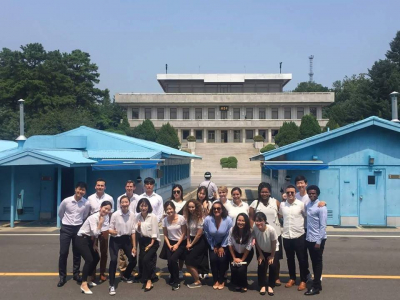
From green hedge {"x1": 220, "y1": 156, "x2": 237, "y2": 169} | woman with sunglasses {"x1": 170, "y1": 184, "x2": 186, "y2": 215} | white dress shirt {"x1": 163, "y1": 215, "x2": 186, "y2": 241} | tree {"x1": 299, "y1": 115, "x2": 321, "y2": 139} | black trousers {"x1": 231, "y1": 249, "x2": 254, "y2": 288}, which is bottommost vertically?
black trousers {"x1": 231, "y1": 249, "x2": 254, "y2": 288}

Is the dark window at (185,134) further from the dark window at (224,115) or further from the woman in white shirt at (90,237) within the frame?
the woman in white shirt at (90,237)

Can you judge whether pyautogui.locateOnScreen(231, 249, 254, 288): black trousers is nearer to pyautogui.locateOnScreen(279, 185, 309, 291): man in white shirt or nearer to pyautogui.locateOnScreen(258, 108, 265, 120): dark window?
pyautogui.locateOnScreen(279, 185, 309, 291): man in white shirt

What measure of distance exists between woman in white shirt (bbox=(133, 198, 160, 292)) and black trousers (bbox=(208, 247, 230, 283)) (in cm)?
95

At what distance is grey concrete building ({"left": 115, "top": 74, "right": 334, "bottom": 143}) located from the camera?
63.6 metres

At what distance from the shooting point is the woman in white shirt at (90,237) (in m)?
7.00

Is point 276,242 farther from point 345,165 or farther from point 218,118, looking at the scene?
point 218,118

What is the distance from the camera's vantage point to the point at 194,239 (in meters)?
7.12

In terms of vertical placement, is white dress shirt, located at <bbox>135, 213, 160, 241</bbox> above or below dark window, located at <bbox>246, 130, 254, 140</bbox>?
below

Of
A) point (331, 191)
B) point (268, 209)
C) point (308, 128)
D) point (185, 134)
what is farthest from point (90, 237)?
point (185, 134)

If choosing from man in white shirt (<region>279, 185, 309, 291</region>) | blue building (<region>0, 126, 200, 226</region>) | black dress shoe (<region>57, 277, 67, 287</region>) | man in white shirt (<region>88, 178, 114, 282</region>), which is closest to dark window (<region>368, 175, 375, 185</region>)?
blue building (<region>0, 126, 200, 226</region>)

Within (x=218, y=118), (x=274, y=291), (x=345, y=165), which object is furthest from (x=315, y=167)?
(x=218, y=118)

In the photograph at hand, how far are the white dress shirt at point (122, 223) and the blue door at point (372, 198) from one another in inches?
391

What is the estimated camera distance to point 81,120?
42.2m

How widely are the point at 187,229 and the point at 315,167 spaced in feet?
26.7
